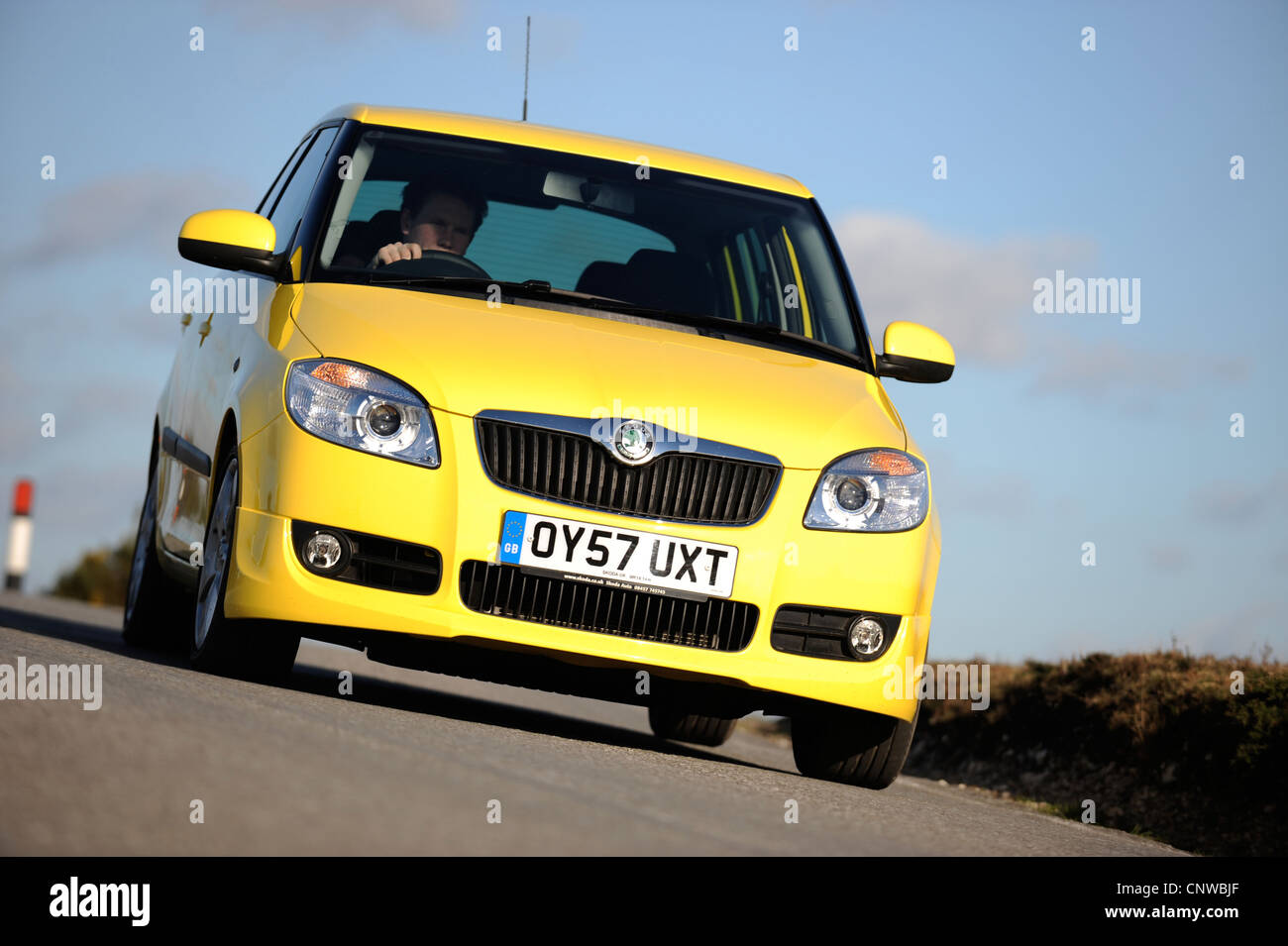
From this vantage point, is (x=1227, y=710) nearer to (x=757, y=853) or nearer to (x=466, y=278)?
(x=466, y=278)

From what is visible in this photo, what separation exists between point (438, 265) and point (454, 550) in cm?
144

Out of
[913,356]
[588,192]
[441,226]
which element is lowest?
[913,356]

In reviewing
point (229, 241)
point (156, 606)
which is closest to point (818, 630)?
point (229, 241)

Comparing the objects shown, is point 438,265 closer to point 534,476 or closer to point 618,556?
point 534,476

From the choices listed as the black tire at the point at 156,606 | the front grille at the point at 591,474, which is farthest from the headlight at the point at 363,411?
the black tire at the point at 156,606

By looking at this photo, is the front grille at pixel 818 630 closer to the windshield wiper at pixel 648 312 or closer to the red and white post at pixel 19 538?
the windshield wiper at pixel 648 312

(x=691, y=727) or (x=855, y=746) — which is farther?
(x=691, y=727)

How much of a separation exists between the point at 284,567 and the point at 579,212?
2128 millimetres

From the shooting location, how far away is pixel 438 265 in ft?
22.1

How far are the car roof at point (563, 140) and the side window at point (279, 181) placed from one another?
0.47 metres

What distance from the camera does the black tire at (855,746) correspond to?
643 cm

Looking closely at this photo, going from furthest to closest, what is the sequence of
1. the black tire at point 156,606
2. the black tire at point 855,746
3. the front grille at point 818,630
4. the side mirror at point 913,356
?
the black tire at point 156,606 < the side mirror at point 913,356 < the black tire at point 855,746 < the front grille at point 818,630
